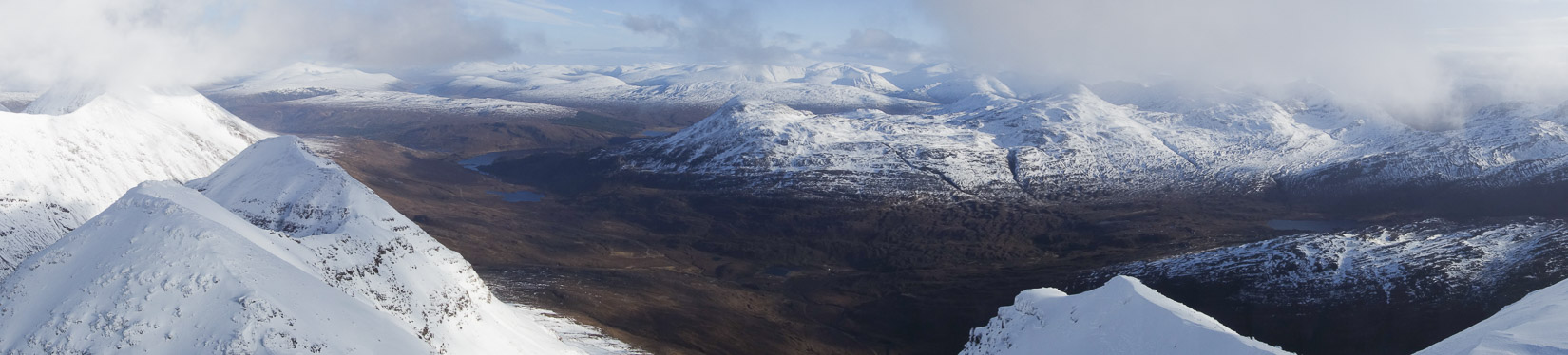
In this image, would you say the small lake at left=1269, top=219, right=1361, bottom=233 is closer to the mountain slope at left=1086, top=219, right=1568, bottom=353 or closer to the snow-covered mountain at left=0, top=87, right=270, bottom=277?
the mountain slope at left=1086, top=219, right=1568, bottom=353

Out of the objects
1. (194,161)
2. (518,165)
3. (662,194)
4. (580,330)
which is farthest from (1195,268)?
(518,165)

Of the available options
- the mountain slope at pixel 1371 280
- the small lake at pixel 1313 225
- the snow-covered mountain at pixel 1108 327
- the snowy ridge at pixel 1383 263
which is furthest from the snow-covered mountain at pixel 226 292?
the small lake at pixel 1313 225

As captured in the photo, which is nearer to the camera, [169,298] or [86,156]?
[169,298]

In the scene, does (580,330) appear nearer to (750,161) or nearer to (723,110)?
(750,161)

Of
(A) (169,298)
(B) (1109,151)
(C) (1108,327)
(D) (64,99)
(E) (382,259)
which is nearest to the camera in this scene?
(A) (169,298)

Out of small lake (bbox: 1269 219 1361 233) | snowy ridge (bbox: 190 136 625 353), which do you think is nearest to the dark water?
snowy ridge (bbox: 190 136 625 353)

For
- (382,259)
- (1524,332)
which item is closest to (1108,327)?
(1524,332)

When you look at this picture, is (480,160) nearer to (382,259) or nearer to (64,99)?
(64,99)

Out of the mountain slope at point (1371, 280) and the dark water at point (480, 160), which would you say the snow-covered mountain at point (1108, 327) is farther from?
the dark water at point (480, 160)
